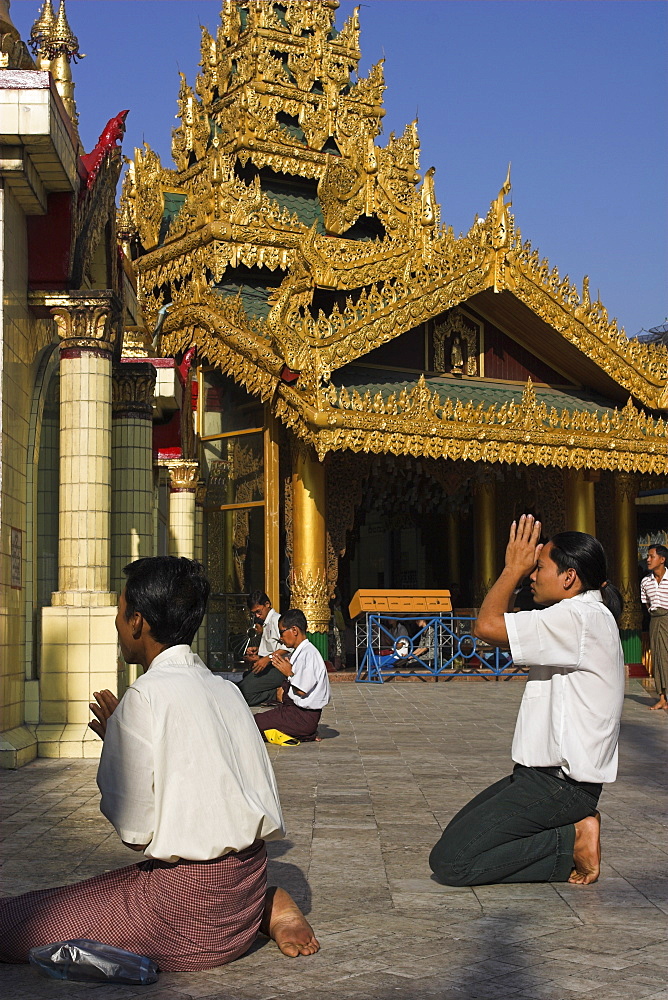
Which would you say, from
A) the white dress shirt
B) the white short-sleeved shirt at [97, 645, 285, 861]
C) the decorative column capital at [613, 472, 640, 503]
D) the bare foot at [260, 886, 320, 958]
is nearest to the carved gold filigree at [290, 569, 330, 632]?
the white dress shirt

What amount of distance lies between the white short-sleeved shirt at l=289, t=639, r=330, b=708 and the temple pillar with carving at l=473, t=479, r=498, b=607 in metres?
12.0

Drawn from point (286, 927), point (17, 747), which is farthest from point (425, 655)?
point (286, 927)

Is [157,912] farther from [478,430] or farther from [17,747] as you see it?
[478,430]

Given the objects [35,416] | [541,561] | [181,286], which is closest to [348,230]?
[181,286]

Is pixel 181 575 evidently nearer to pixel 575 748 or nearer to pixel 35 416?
pixel 575 748

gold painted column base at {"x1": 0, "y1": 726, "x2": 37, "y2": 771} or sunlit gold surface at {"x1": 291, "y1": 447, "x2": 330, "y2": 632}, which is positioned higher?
sunlit gold surface at {"x1": 291, "y1": 447, "x2": 330, "y2": 632}

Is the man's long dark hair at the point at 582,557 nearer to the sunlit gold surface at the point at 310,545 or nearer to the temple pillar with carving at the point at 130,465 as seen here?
the temple pillar with carving at the point at 130,465

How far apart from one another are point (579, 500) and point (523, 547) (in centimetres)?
1692

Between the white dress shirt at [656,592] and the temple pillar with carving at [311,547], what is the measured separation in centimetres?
556

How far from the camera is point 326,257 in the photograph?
61.3 ft

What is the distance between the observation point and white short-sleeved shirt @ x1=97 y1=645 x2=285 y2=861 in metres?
3.90

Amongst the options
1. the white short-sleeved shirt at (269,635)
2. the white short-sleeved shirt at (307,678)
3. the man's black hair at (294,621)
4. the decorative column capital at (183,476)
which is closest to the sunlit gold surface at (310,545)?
the decorative column capital at (183,476)

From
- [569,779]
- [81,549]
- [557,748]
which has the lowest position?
[569,779]

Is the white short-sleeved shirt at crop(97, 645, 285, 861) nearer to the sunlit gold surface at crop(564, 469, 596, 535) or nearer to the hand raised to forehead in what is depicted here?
the hand raised to forehead
